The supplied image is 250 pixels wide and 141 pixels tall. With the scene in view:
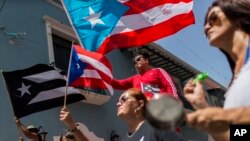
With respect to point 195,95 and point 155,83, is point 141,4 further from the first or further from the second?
point 195,95

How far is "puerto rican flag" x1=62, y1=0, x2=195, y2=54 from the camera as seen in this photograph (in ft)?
17.7

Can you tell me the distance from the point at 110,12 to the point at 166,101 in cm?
441

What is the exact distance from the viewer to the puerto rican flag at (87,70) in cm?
516

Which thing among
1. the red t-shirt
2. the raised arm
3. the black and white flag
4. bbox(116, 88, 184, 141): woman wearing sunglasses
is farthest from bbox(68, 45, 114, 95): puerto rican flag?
bbox(116, 88, 184, 141): woman wearing sunglasses

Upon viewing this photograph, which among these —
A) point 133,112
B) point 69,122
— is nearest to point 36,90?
point 69,122

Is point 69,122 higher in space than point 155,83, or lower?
lower

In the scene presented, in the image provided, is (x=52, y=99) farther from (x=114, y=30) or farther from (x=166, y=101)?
(x=166, y=101)

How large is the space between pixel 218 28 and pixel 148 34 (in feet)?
12.2

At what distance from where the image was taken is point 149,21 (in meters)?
5.62

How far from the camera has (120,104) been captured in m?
3.30

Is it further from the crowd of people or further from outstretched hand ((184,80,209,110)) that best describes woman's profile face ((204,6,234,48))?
outstretched hand ((184,80,209,110))

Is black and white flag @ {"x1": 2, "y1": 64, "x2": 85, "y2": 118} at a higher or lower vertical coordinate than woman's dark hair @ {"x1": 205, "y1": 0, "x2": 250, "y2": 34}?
lower

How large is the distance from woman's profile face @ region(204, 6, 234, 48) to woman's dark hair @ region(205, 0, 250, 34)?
0.02m

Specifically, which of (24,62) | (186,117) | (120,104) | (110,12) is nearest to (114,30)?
(110,12)
